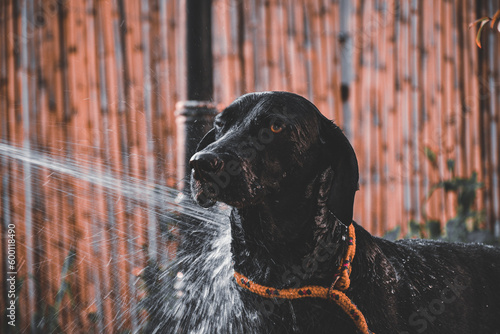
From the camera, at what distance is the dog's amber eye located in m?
1.58

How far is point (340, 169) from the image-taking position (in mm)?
1621

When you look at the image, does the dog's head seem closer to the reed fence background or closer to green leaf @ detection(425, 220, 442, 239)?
the reed fence background

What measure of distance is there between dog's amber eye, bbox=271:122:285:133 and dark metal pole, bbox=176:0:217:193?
0.77m

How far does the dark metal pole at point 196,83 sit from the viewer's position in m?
2.20

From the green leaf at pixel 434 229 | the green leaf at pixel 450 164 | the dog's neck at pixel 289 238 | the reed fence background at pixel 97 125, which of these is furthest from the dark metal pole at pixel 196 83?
the green leaf at pixel 450 164

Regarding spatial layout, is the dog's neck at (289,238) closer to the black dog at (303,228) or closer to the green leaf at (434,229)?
the black dog at (303,228)

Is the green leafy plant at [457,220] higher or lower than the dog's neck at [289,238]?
lower

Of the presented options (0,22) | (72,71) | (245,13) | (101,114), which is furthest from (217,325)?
(0,22)

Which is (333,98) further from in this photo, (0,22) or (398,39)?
(0,22)

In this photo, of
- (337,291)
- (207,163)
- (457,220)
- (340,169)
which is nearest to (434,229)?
(457,220)

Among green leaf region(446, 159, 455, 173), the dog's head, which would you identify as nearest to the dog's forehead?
the dog's head

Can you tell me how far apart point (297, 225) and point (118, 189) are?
1.86m

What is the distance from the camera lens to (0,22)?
3031mm

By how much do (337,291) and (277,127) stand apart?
647mm
